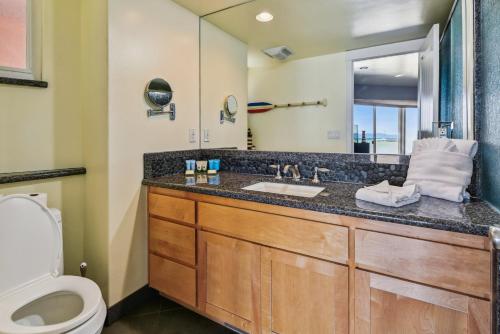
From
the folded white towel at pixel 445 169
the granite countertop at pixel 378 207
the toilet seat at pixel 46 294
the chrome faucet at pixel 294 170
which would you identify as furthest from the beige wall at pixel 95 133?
the folded white towel at pixel 445 169

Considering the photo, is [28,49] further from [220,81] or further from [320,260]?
[320,260]

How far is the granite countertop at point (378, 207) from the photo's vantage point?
94 cm

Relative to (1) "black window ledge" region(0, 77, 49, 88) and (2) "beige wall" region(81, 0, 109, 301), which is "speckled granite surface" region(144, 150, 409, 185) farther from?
(1) "black window ledge" region(0, 77, 49, 88)

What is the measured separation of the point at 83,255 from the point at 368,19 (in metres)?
2.43

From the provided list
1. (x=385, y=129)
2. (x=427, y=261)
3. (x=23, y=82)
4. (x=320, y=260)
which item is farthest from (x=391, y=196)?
(x=23, y=82)

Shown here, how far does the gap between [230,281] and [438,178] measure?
1137 millimetres

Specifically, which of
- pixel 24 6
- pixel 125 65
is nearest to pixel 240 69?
pixel 125 65

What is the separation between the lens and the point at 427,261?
0.98 metres

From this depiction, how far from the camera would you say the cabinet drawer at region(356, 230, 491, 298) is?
35.7 inches

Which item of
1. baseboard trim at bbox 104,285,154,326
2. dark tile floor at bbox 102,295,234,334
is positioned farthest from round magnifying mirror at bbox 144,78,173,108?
dark tile floor at bbox 102,295,234,334

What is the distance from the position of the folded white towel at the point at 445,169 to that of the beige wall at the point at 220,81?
1316mm

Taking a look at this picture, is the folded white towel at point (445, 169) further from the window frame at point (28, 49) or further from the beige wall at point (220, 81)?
the window frame at point (28, 49)

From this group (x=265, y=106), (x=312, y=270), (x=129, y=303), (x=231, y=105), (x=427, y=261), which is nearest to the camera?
(x=427, y=261)

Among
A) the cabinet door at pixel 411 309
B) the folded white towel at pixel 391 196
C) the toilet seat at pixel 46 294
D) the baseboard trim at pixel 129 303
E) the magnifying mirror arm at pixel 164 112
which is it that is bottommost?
the baseboard trim at pixel 129 303
